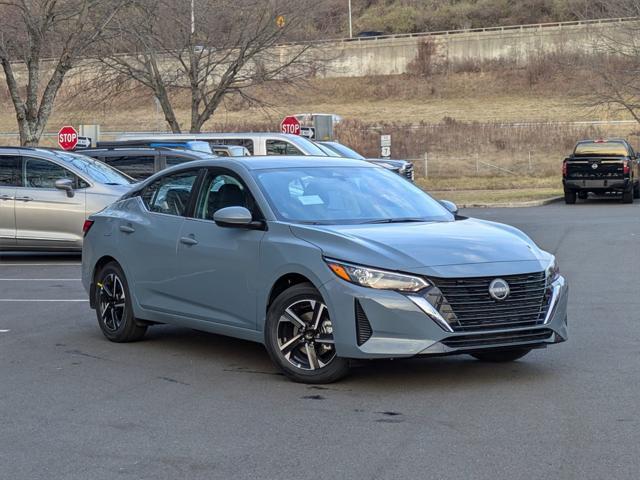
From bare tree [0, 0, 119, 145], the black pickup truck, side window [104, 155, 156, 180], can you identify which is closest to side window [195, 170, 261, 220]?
side window [104, 155, 156, 180]

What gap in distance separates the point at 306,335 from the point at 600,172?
26.4 meters

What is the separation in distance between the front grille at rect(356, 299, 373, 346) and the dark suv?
44.5 feet

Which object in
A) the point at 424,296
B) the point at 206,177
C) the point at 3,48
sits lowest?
the point at 424,296

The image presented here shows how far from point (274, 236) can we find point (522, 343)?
1.97 m

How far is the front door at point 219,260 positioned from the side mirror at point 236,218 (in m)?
0.07

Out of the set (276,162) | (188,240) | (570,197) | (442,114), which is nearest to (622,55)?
(570,197)

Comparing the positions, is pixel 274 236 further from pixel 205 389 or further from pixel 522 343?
pixel 522 343

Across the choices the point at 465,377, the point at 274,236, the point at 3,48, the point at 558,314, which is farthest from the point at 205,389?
the point at 3,48

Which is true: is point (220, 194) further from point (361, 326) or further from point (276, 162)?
point (361, 326)

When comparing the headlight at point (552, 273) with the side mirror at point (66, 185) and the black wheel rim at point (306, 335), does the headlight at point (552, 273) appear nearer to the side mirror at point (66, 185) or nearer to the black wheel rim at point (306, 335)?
the black wheel rim at point (306, 335)

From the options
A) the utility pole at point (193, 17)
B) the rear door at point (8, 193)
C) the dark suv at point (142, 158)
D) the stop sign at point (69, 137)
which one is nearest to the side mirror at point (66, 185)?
the rear door at point (8, 193)

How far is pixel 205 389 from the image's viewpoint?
805cm

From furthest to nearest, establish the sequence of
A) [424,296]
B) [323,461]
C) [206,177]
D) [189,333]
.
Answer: [189,333], [206,177], [424,296], [323,461]

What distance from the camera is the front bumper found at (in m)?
7.54
